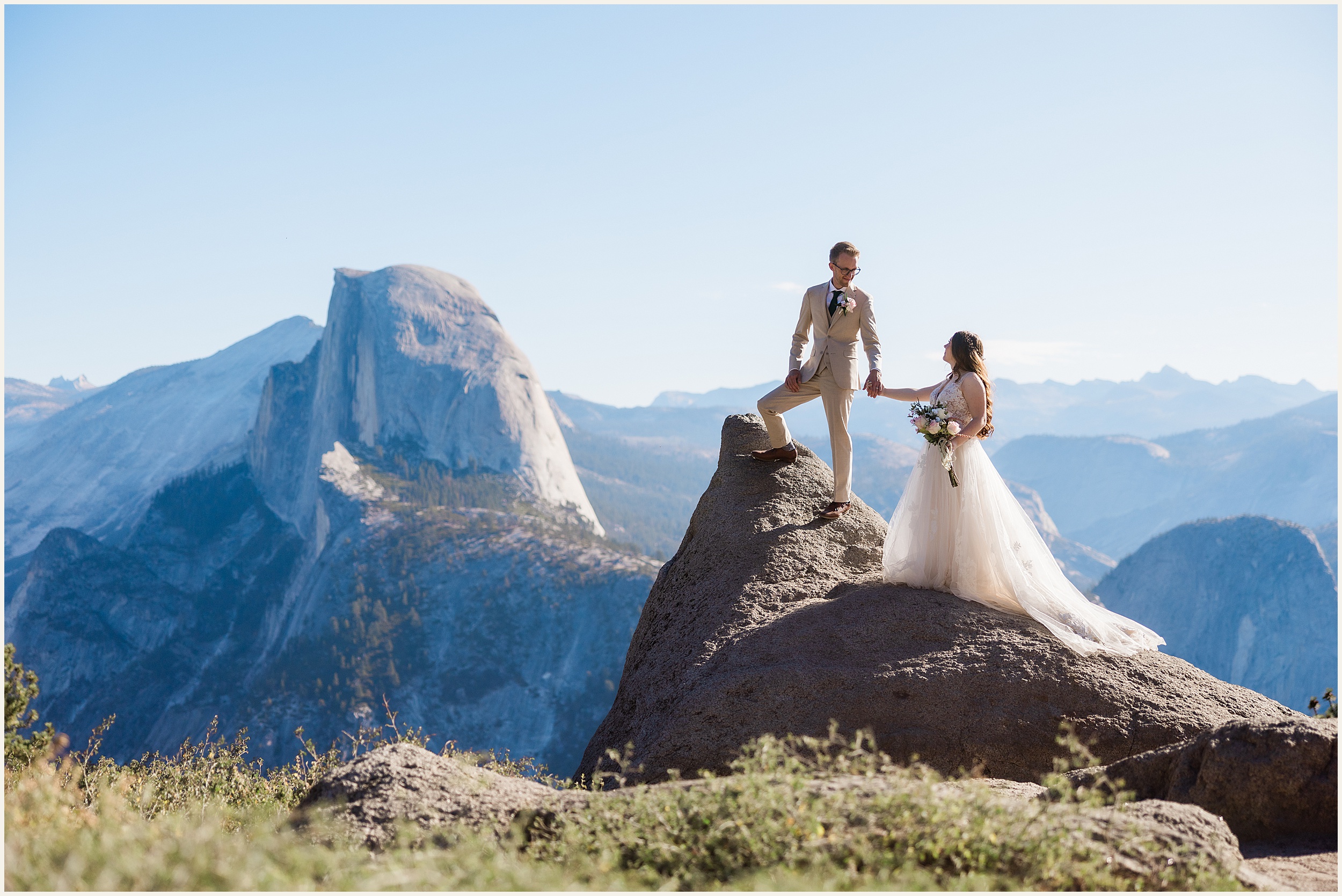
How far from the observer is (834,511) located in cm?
865

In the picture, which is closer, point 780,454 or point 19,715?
point 780,454

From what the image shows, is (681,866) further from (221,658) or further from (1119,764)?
(221,658)

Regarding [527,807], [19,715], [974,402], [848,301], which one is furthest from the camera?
[19,715]

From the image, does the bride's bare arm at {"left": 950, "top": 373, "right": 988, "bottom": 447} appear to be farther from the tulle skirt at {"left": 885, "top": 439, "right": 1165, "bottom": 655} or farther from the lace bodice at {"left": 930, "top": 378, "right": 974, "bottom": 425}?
the tulle skirt at {"left": 885, "top": 439, "right": 1165, "bottom": 655}

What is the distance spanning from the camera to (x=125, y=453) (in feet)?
625

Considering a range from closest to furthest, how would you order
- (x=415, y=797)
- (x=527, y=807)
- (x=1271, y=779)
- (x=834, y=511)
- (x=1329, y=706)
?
(x=527, y=807) < (x=415, y=797) < (x=1271, y=779) < (x=1329, y=706) < (x=834, y=511)

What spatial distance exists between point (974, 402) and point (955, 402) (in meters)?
0.17

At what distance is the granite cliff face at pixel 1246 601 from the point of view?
99.4 meters

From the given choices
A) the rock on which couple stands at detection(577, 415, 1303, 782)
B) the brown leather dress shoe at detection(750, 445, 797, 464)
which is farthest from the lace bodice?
the brown leather dress shoe at detection(750, 445, 797, 464)

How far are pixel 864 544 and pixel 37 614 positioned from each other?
130 m

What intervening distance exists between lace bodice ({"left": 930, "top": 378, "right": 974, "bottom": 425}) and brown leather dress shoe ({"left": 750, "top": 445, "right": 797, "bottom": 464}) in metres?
2.21

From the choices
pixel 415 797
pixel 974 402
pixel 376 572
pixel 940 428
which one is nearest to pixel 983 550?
pixel 940 428

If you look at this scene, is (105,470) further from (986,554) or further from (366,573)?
(986,554)

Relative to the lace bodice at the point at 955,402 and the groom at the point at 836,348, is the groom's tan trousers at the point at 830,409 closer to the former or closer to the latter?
the groom at the point at 836,348
